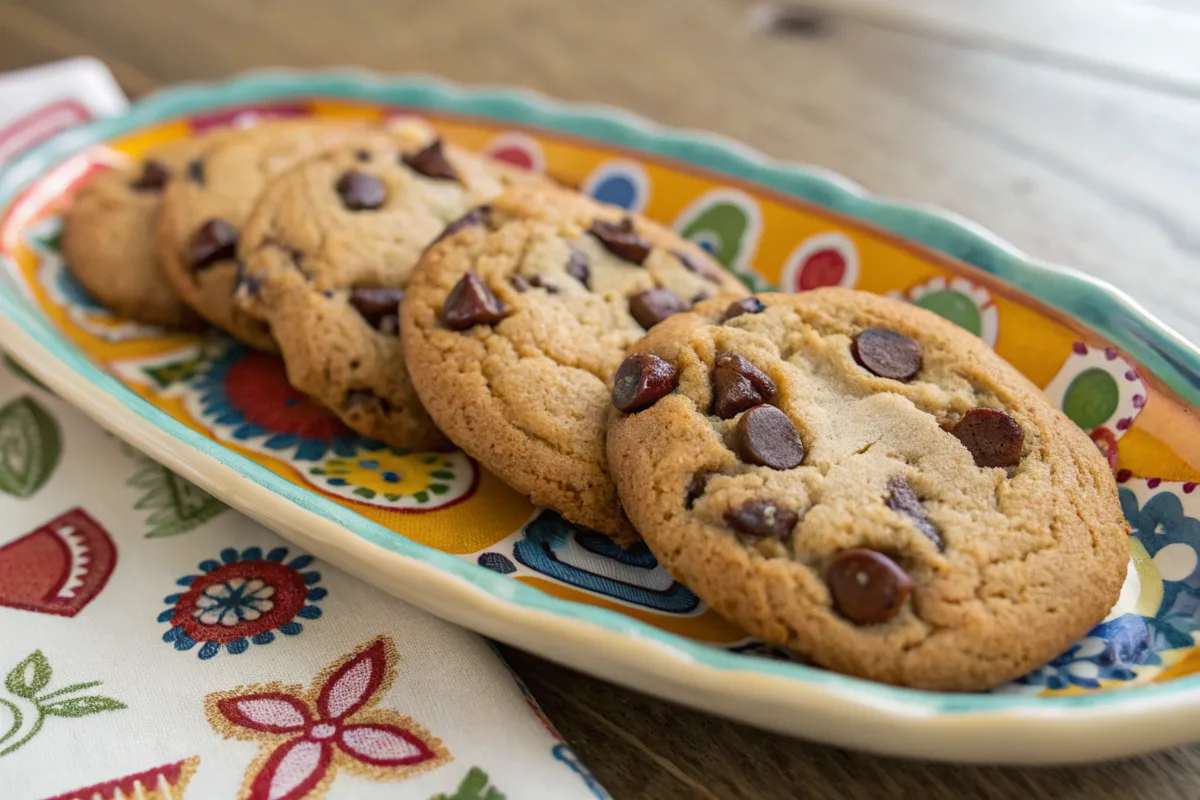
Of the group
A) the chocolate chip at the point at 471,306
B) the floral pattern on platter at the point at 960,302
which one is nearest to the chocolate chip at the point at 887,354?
the floral pattern on platter at the point at 960,302

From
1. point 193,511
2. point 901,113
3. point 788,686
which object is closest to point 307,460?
point 193,511

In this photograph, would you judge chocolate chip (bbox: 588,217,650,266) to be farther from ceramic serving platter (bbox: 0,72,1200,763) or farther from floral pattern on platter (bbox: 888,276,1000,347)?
floral pattern on platter (bbox: 888,276,1000,347)

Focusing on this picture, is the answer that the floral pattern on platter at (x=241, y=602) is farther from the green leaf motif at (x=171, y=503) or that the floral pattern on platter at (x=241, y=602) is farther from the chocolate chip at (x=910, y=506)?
the chocolate chip at (x=910, y=506)

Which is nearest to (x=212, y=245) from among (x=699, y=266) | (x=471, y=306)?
(x=471, y=306)

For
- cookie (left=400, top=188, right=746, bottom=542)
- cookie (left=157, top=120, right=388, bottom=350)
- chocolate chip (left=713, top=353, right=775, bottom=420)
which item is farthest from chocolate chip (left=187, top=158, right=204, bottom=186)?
chocolate chip (left=713, top=353, right=775, bottom=420)

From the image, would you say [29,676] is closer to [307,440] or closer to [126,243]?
[307,440]
